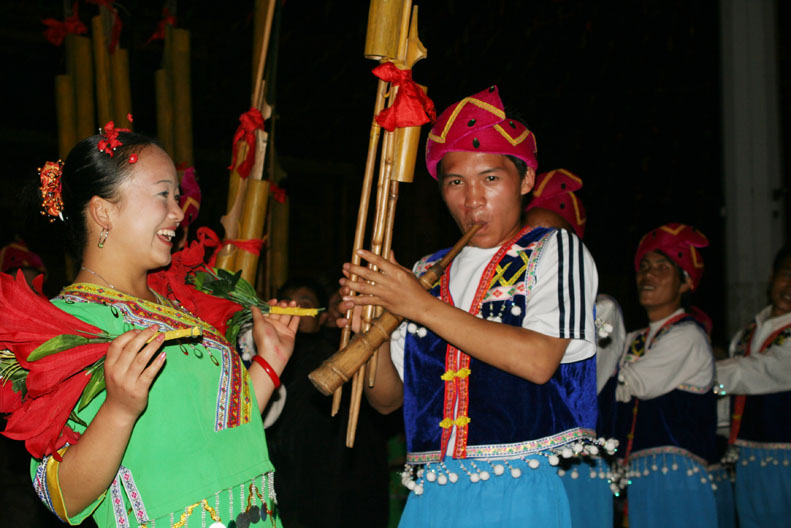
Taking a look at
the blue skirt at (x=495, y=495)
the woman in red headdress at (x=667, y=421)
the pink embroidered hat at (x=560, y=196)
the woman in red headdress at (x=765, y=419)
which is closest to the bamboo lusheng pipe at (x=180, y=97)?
the pink embroidered hat at (x=560, y=196)

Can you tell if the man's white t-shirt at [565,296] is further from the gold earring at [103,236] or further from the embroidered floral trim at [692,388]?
the embroidered floral trim at [692,388]

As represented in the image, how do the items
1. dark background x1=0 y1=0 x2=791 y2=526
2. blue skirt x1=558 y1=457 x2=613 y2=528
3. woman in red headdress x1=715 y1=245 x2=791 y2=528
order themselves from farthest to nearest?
dark background x1=0 y1=0 x2=791 y2=526, woman in red headdress x1=715 y1=245 x2=791 y2=528, blue skirt x1=558 y1=457 x2=613 y2=528

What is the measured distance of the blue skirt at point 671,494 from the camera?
307 cm

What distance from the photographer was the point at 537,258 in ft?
5.32

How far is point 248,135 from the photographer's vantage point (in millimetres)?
2199

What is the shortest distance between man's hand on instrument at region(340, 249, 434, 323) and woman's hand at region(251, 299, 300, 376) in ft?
1.03

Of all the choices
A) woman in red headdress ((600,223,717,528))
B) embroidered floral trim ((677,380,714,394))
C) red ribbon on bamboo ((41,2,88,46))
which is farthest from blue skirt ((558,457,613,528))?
red ribbon on bamboo ((41,2,88,46))

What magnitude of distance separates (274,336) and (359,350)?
343 millimetres

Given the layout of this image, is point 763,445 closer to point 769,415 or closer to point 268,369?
point 769,415

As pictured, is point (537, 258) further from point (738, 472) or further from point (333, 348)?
point (738, 472)

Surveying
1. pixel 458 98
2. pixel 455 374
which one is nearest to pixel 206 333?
pixel 455 374

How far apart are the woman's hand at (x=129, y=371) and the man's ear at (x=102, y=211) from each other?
34 cm

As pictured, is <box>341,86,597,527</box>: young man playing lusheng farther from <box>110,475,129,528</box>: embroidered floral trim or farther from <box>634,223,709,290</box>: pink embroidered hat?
<box>634,223,709,290</box>: pink embroidered hat

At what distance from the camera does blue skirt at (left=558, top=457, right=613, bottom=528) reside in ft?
8.16
